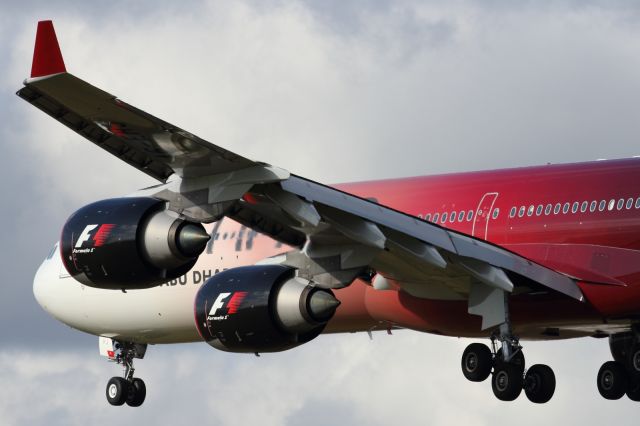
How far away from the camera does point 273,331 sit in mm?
27781

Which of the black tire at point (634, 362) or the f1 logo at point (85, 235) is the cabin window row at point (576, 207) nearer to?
the black tire at point (634, 362)

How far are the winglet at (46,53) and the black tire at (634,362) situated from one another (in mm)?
13765

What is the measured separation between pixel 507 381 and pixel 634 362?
362cm

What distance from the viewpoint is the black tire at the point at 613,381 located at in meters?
32.3

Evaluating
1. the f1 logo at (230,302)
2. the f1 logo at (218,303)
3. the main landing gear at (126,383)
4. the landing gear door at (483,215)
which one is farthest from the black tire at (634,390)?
the main landing gear at (126,383)

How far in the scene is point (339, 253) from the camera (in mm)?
27578

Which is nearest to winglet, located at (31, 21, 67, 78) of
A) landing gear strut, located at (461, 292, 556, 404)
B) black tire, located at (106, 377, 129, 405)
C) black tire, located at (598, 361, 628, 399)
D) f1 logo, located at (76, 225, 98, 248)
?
f1 logo, located at (76, 225, 98, 248)

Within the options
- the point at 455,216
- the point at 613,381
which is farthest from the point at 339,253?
the point at 613,381

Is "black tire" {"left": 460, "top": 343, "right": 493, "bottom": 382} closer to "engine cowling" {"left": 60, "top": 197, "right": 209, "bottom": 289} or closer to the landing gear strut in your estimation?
the landing gear strut

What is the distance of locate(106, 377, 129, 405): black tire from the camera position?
120 feet

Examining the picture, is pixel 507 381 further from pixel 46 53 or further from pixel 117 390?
pixel 46 53

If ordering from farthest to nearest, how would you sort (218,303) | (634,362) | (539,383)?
1. (634,362)
2. (539,383)
3. (218,303)

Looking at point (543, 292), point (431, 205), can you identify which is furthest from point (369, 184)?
point (543, 292)

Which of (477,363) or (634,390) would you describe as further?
(634,390)
